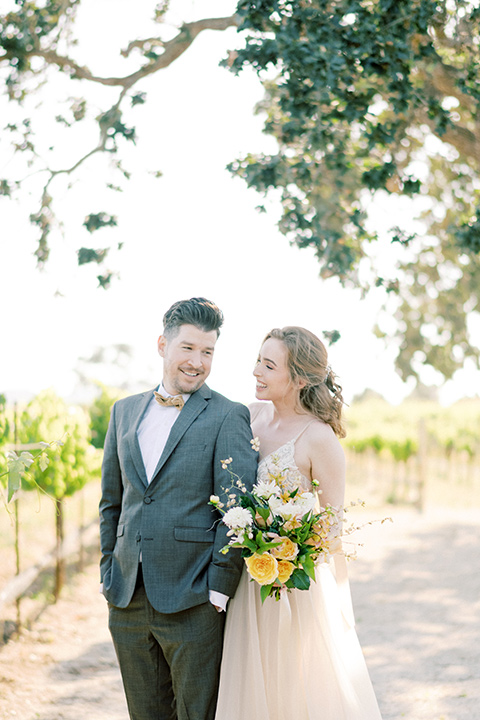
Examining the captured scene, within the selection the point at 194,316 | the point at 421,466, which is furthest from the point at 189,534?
the point at 421,466

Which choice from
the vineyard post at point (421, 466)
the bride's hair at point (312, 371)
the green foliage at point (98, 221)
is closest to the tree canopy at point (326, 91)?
the green foliage at point (98, 221)

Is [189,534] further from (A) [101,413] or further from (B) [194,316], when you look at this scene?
(A) [101,413]

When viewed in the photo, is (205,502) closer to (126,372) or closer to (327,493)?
(327,493)

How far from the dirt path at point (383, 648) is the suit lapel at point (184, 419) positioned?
2.52m

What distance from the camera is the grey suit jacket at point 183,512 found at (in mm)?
2912

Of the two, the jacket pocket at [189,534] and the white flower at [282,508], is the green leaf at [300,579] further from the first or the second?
the jacket pocket at [189,534]

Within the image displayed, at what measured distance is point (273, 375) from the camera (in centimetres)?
340

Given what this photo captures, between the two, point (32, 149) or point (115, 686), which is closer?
point (115, 686)

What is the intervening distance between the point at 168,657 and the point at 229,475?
83 cm

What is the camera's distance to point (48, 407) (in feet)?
22.9

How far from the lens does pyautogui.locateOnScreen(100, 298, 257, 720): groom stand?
2936mm

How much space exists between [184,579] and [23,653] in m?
3.54

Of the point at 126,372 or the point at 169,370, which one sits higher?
the point at 126,372

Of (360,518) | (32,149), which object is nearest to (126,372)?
(360,518)
